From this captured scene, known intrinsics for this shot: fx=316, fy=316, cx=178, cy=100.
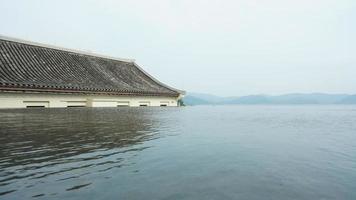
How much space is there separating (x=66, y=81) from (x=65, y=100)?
58.0 inches

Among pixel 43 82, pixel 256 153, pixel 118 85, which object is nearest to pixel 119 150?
pixel 256 153

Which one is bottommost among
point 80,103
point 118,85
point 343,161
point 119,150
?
point 343,161

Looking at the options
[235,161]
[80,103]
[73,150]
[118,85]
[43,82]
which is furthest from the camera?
[118,85]

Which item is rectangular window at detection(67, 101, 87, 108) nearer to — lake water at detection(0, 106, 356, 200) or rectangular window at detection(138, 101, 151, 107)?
rectangular window at detection(138, 101, 151, 107)

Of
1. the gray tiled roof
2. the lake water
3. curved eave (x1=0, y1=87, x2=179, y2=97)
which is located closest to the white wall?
curved eave (x1=0, y1=87, x2=179, y2=97)

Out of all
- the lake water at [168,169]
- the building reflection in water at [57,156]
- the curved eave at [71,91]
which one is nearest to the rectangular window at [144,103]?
the curved eave at [71,91]

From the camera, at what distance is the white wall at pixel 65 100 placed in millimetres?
17898

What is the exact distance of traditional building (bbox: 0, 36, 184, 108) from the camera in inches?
723

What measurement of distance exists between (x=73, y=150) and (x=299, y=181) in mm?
4160

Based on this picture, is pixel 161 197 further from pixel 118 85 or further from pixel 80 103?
pixel 118 85

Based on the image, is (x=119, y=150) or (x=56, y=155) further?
(x=119, y=150)

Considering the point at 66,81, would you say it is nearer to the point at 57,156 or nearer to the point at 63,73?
the point at 63,73

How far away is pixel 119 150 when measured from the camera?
251 inches

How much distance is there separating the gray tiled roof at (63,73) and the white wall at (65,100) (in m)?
0.66
